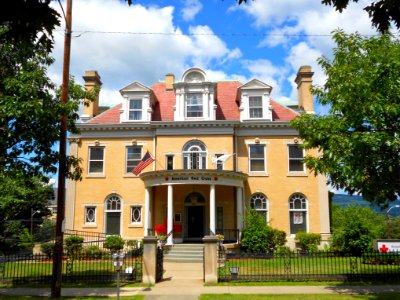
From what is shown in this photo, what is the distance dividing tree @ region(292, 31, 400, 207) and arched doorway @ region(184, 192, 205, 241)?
545 inches

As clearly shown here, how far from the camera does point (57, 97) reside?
15062mm

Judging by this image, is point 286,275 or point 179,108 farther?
point 179,108

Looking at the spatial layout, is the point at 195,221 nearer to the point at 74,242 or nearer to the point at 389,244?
the point at 74,242

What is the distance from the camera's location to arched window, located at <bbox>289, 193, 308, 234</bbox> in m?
26.7

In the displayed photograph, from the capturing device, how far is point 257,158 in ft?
90.4

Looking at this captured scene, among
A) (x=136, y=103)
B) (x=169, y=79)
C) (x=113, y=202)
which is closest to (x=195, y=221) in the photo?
(x=113, y=202)

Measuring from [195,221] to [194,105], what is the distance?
7653mm

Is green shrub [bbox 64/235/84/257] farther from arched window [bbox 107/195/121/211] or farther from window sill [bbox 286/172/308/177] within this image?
window sill [bbox 286/172/308/177]

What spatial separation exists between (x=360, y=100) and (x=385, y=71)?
3.73 feet

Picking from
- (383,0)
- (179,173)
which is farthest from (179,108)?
(383,0)

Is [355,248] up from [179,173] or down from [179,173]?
down

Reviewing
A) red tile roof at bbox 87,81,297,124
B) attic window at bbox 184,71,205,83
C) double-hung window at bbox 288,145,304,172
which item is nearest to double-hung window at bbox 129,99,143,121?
red tile roof at bbox 87,81,297,124

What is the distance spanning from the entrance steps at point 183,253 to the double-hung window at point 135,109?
373 inches

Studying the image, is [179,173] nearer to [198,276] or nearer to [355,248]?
[198,276]
